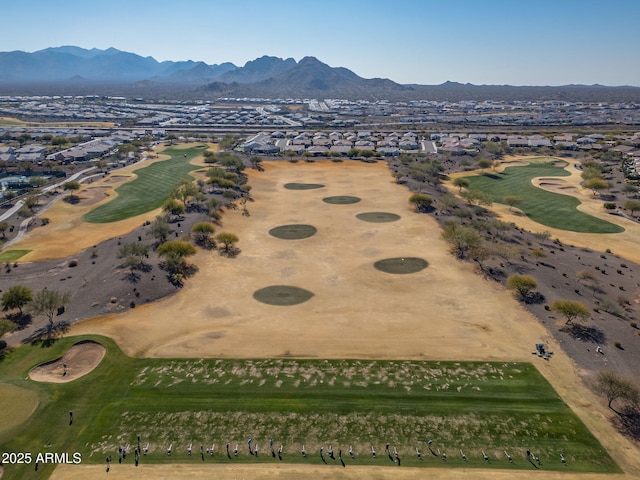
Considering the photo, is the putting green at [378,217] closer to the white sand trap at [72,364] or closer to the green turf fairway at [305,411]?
the green turf fairway at [305,411]

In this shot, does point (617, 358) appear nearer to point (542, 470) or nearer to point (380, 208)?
point (542, 470)

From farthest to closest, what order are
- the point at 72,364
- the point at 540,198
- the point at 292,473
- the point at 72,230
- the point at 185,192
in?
the point at 540,198
the point at 185,192
the point at 72,230
the point at 72,364
the point at 292,473

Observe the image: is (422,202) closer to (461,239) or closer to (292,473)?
(461,239)

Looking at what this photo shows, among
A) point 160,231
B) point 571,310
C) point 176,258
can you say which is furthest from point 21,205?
point 571,310

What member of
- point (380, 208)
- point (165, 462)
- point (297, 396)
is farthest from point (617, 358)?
point (380, 208)

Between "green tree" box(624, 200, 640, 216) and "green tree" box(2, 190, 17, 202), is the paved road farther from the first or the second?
"green tree" box(624, 200, 640, 216)

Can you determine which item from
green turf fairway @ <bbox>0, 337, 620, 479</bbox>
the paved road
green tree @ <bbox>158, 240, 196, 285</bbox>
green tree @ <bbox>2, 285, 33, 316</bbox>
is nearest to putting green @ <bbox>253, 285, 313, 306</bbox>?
green turf fairway @ <bbox>0, 337, 620, 479</bbox>

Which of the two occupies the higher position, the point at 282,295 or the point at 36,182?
the point at 36,182
